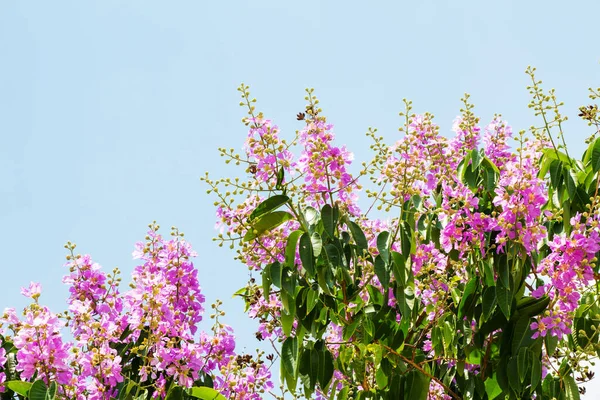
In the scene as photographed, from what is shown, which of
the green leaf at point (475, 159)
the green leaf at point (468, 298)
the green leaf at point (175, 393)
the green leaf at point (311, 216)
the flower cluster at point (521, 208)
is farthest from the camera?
the green leaf at point (475, 159)

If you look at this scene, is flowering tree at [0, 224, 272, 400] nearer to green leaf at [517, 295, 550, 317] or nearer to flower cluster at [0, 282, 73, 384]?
flower cluster at [0, 282, 73, 384]

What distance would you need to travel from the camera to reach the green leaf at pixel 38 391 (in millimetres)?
2748

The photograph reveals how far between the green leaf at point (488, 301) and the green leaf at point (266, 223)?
0.84 metres

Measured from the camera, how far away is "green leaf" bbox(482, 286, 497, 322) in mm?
3104

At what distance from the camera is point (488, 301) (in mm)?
3115

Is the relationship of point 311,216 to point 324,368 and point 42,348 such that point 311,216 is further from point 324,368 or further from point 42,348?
point 42,348

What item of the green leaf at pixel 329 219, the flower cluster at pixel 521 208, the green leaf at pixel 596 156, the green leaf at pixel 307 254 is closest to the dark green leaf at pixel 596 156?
the green leaf at pixel 596 156

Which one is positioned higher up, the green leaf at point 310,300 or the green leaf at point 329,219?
the green leaf at point 329,219

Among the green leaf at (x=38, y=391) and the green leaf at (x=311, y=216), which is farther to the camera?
the green leaf at (x=311, y=216)

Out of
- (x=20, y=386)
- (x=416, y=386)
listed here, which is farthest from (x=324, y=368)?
(x=20, y=386)

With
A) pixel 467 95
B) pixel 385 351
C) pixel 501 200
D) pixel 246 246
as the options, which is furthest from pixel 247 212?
pixel 467 95

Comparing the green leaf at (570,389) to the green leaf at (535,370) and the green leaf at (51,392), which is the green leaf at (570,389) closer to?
the green leaf at (535,370)

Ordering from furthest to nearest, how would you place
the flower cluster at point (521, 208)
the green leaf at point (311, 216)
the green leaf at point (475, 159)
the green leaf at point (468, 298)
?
the green leaf at point (475, 159)
the green leaf at point (468, 298)
the green leaf at point (311, 216)
the flower cluster at point (521, 208)

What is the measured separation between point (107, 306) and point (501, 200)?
5.56 ft
